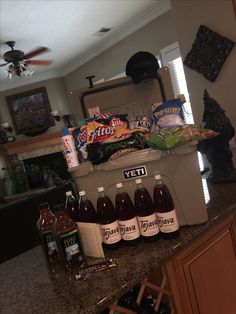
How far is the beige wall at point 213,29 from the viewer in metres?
1.87

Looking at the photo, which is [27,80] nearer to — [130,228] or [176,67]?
[176,67]

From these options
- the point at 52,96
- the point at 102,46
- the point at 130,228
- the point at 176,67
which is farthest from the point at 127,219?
the point at 52,96

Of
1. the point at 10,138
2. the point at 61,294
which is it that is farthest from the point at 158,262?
the point at 10,138

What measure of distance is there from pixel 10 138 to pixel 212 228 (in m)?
5.79

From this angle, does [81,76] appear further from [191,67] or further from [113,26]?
[191,67]

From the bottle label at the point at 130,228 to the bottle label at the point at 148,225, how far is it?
0.06ft

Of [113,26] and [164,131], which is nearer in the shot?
[164,131]

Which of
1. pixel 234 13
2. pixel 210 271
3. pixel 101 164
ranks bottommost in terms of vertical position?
pixel 210 271

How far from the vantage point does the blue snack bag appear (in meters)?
1.27

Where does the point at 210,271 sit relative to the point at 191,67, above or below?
below

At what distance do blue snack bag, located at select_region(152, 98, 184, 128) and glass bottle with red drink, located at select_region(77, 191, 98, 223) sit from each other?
0.46 m

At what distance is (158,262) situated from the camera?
0.98m

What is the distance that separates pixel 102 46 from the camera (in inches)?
195

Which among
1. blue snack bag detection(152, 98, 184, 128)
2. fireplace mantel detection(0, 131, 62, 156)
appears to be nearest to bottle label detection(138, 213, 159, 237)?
blue snack bag detection(152, 98, 184, 128)
